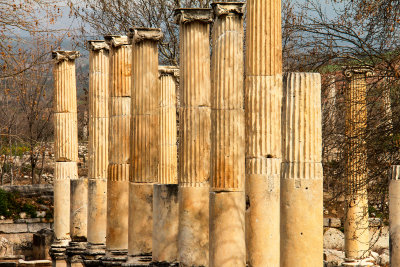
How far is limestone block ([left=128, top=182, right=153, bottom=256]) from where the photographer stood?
16469 mm

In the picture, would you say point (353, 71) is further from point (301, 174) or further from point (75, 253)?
point (301, 174)

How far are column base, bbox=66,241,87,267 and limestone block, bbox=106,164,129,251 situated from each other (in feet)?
10.6

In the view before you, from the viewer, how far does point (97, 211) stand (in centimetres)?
2000

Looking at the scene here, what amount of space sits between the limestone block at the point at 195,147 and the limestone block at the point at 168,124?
5.76 metres

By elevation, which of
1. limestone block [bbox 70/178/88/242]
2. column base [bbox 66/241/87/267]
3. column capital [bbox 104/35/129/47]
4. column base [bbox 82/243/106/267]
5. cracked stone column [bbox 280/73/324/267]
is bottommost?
column base [bbox 66/241/87/267]

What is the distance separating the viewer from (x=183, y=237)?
14.0 metres

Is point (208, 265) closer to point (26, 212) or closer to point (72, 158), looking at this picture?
point (72, 158)

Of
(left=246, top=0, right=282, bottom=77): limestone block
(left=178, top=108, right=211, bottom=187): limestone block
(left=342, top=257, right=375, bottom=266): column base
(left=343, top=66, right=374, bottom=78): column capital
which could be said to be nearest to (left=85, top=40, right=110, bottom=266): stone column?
(left=178, top=108, right=211, bottom=187): limestone block

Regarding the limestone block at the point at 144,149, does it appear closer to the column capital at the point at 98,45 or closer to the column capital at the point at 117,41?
the column capital at the point at 117,41

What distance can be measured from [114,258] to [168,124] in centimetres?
453

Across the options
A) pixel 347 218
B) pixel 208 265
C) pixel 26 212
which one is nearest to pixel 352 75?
pixel 347 218

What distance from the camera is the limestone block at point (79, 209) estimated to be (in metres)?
21.9

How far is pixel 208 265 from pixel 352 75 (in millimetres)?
8708

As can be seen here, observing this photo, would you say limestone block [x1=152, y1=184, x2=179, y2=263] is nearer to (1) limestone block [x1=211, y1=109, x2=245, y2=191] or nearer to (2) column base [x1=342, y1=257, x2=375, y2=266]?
(1) limestone block [x1=211, y1=109, x2=245, y2=191]
